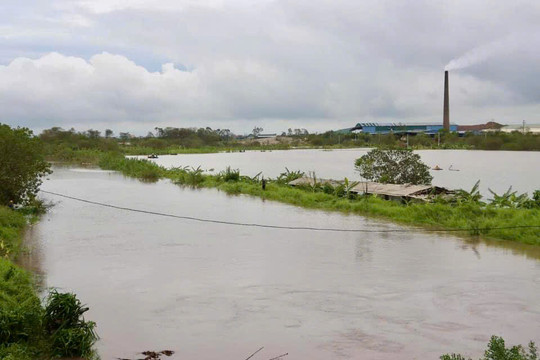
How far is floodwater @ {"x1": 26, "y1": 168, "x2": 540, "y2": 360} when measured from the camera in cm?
651

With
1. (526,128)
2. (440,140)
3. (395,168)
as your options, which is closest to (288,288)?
(395,168)

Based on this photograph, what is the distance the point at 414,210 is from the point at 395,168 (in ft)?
18.1

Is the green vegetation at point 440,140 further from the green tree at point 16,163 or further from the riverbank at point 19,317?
the riverbank at point 19,317

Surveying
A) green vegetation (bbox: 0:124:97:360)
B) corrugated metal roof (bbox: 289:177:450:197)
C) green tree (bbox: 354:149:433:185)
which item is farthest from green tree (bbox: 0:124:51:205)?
green tree (bbox: 354:149:433:185)

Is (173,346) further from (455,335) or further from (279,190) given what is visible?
(279,190)

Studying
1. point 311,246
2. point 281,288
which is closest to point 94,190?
point 311,246

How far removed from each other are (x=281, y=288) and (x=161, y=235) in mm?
5797

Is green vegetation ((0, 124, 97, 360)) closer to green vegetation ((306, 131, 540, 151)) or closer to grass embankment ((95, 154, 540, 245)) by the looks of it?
grass embankment ((95, 154, 540, 245))

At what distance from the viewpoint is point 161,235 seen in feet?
45.2

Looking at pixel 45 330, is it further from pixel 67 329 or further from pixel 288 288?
pixel 288 288

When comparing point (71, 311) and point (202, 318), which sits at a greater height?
point (71, 311)

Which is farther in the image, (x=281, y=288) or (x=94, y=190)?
(x=94, y=190)

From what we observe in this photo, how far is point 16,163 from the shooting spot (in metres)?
15.2

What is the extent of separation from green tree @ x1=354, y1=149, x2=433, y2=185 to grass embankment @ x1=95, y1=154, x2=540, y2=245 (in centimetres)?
226
